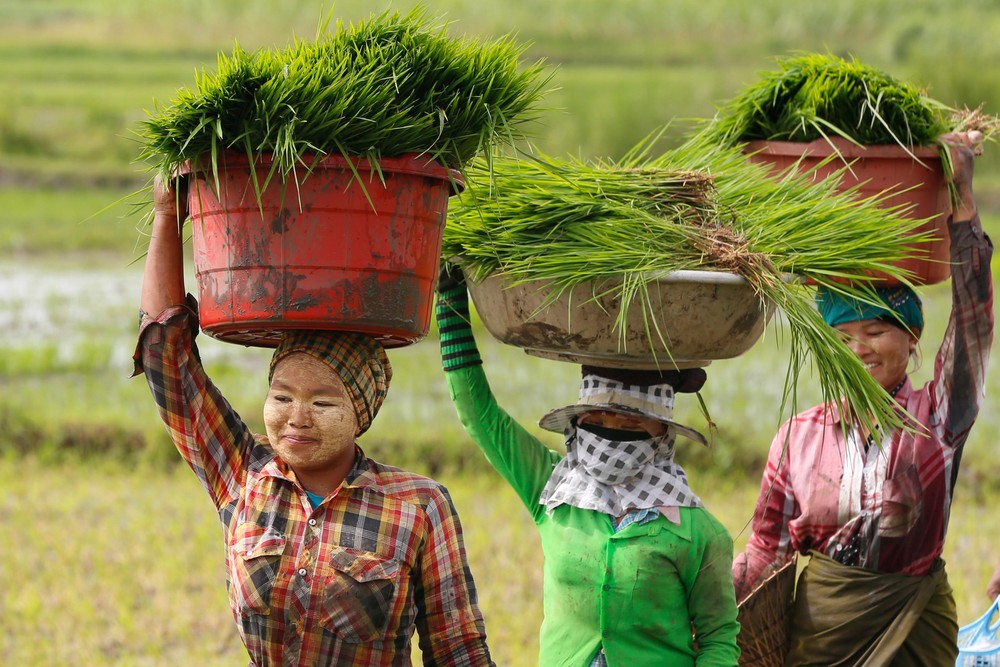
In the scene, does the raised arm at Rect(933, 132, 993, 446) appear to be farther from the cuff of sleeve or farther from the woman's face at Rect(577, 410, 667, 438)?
the cuff of sleeve

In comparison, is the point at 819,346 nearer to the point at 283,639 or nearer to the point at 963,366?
the point at 963,366

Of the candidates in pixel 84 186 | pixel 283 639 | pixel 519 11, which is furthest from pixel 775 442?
pixel 519 11

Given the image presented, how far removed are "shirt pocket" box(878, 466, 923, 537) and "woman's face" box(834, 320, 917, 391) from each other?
24 centimetres

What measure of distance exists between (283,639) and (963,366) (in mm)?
1801

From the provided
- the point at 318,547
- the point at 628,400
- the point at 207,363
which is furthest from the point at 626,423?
the point at 207,363

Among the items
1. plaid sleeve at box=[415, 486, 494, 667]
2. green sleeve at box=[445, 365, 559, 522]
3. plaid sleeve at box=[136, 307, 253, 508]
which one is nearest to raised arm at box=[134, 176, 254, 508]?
plaid sleeve at box=[136, 307, 253, 508]

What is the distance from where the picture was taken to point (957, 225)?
3.43 m

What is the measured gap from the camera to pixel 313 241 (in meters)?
2.59

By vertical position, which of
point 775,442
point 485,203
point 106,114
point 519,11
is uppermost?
point 519,11

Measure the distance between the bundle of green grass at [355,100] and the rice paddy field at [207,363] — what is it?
0.15m

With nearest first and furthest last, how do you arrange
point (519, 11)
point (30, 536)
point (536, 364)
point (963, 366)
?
point (963, 366) → point (30, 536) → point (536, 364) → point (519, 11)

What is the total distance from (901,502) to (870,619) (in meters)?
0.31

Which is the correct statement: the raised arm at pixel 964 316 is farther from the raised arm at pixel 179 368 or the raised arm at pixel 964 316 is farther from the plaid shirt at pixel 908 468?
the raised arm at pixel 179 368

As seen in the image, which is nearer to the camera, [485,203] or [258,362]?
[485,203]
